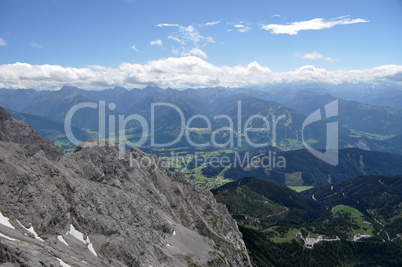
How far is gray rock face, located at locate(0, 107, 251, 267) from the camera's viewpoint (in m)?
75.6

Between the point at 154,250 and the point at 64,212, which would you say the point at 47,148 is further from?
the point at 154,250

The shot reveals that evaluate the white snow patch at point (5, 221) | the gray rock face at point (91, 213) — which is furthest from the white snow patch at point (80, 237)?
the white snow patch at point (5, 221)

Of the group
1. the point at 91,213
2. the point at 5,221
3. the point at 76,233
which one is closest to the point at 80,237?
the point at 76,233

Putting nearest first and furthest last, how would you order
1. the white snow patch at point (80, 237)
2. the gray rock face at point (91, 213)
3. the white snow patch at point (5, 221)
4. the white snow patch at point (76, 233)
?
the white snow patch at point (5, 221), the gray rock face at point (91, 213), the white snow patch at point (80, 237), the white snow patch at point (76, 233)

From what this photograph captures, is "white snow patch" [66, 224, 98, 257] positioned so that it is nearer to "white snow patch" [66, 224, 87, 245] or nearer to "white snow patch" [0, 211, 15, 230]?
"white snow patch" [66, 224, 87, 245]

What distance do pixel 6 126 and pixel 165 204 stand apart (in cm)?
8369

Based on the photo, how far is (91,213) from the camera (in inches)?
3814

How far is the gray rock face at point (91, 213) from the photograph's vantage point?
248 feet

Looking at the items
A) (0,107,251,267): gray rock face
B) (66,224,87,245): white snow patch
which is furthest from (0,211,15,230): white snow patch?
(66,224,87,245): white snow patch

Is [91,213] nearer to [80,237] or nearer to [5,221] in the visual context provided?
[80,237]

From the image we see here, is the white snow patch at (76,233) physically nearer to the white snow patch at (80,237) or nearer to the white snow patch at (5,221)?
the white snow patch at (80,237)

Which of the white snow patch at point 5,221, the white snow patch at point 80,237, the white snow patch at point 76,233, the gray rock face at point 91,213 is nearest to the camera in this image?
the white snow patch at point 5,221

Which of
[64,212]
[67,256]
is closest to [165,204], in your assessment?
[64,212]

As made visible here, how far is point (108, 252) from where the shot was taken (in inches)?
3524
